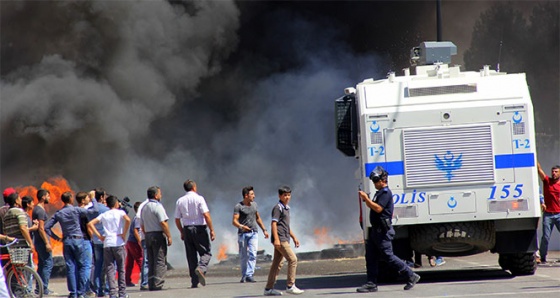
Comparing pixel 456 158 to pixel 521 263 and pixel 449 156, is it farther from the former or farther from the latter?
pixel 521 263

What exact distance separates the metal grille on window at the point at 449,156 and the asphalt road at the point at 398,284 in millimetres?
1412

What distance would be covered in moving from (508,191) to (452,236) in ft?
3.13

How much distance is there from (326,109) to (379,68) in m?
1.81

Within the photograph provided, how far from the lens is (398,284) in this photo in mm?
13516

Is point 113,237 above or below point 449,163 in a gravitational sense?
below

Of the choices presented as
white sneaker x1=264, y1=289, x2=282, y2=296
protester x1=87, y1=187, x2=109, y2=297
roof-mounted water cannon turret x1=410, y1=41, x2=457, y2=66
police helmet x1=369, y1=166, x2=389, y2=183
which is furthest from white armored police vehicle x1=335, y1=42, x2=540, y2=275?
protester x1=87, y1=187, x2=109, y2=297

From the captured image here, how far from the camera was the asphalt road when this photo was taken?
466 inches

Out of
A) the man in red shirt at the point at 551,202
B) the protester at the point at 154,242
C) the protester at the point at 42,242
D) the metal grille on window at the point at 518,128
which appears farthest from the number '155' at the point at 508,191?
the protester at the point at 42,242

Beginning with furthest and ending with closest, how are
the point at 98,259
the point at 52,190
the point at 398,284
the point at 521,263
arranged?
the point at 52,190, the point at 98,259, the point at 521,263, the point at 398,284

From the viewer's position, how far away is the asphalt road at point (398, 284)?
38.9 feet

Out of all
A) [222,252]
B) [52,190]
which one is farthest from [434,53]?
[52,190]

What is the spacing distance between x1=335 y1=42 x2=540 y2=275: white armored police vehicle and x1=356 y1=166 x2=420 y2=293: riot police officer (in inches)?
31.0

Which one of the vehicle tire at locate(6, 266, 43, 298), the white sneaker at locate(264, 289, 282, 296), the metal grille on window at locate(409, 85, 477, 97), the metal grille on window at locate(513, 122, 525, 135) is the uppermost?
the metal grille on window at locate(409, 85, 477, 97)

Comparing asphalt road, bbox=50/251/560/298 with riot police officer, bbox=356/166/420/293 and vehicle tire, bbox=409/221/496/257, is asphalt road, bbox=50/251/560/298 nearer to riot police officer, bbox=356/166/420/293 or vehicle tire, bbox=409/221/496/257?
riot police officer, bbox=356/166/420/293
